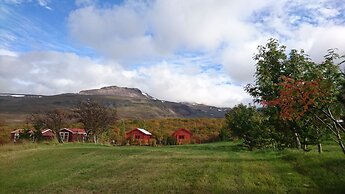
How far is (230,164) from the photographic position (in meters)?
18.3

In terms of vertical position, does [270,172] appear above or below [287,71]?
below

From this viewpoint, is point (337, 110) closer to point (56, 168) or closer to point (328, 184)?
point (328, 184)

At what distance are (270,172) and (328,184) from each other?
2.68 metres

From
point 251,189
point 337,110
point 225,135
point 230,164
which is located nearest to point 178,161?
point 230,164

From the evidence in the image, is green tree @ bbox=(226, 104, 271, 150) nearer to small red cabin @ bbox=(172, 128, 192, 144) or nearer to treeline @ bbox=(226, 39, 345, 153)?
treeline @ bbox=(226, 39, 345, 153)

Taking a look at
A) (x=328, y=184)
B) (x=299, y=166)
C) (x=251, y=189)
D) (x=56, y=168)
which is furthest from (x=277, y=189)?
(x=56, y=168)

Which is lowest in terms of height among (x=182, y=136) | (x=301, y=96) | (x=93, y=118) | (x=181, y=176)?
(x=181, y=176)

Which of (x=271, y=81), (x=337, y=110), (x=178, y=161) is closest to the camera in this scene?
(x=337, y=110)

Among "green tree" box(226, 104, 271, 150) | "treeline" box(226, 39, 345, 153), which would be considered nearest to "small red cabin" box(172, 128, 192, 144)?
"green tree" box(226, 104, 271, 150)

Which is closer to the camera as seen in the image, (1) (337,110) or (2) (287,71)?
(1) (337,110)

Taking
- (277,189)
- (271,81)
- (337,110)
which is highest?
(271,81)

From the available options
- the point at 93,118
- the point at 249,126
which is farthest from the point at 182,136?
the point at 249,126

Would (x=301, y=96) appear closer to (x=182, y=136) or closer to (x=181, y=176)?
(x=181, y=176)

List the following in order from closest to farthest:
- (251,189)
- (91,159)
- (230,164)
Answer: (251,189) < (230,164) < (91,159)
